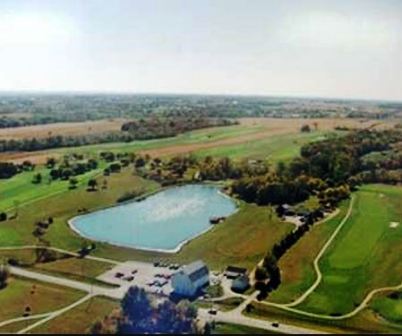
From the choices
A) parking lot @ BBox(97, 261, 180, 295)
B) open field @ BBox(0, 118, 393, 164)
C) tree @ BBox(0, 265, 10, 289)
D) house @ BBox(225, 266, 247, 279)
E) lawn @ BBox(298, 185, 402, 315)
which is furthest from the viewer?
open field @ BBox(0, 118, 393, 164)

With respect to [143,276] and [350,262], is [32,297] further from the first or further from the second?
[350,262]

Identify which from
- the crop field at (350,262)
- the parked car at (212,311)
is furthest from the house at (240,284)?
Answer: the parked car at (212,311)

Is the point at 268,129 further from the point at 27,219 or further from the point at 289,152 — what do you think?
the point at 27,219

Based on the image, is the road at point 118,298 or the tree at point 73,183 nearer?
the road at point 118,298

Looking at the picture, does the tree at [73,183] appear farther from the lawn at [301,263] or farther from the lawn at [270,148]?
the lawn at [301,263]

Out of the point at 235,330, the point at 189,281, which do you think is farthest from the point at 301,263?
the point at 235,330

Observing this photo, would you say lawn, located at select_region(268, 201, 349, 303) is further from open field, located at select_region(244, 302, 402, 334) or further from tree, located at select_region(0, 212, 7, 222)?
tree, located at select_region(0, 212, 7, 222)

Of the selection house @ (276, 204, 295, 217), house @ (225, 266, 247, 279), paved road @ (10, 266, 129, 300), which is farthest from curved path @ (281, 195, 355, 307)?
paved road @ (10, 266, 129, 300)
